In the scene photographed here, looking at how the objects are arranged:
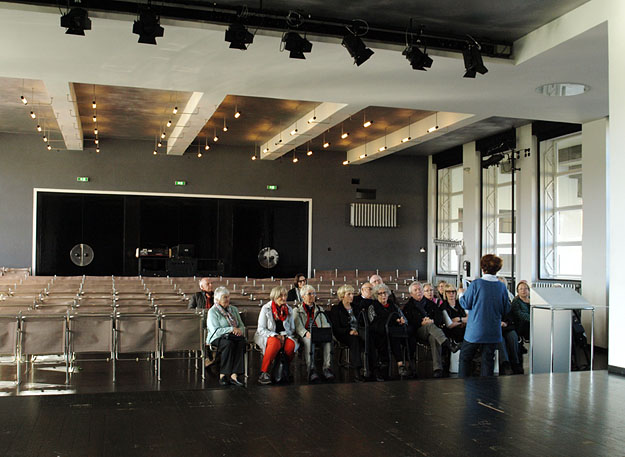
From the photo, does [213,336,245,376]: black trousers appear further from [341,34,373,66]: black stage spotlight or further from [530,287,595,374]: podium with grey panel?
[341,34,373,66]: black stage spotlight

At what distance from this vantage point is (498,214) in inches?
654

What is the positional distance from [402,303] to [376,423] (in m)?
5.43

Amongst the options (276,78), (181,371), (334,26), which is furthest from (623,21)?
(181,371)

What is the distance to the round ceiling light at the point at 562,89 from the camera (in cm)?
918

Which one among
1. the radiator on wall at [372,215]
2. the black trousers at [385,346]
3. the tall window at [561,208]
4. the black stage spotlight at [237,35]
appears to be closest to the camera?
the black stage spotlight at [237,35]

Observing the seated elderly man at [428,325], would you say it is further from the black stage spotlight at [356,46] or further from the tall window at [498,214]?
the tall window at [498,214]

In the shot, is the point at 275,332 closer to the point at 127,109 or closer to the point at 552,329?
the point at 552,329

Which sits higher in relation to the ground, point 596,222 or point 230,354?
point 596,222

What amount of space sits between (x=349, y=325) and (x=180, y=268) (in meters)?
12.0

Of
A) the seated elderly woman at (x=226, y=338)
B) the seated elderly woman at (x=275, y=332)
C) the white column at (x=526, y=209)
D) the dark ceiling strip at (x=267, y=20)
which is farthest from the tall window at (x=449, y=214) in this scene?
the seated elderly woman at (x=226, y=338)

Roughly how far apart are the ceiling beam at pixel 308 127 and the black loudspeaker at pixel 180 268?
3.99 meters

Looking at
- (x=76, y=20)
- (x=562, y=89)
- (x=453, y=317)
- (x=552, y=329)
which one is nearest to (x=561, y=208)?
(x=562, y=89)

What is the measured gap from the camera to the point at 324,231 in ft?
66.0

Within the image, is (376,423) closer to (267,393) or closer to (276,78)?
(267,393)
